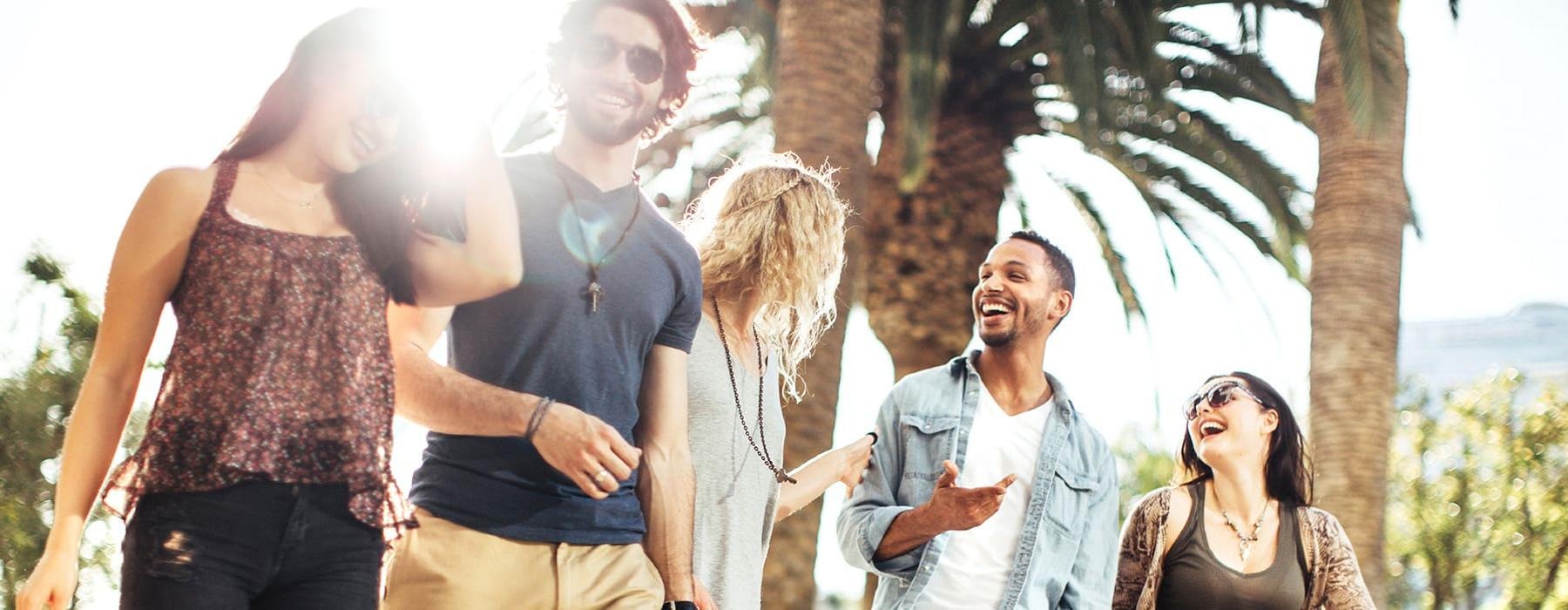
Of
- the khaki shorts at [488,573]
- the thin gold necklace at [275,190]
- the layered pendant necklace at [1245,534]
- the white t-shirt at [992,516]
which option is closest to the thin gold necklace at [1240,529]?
the layered pendant necklace at [1245,534]

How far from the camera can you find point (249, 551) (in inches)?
101

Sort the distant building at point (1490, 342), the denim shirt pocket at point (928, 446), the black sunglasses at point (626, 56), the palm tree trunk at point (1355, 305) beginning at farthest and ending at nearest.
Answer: the distant building at point (1490, 342) → the palm tree trunk at point (1355, 305) → the denim shirt pocket at point (928, 446) → the black sunglasses at point (626, 56)

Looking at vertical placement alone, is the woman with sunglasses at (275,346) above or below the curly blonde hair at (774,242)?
below

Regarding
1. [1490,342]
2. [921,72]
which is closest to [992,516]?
[921,72]

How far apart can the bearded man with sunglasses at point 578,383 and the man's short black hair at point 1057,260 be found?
2.01 meters

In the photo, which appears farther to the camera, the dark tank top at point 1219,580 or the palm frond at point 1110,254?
the palm frond at point 1110,254

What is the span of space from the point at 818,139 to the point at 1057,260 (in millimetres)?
4086

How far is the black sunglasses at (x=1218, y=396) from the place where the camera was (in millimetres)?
5738

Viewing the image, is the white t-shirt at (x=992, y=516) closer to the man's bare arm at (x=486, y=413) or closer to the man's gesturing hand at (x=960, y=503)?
the man's gesturing hand at (x=960, y=503)

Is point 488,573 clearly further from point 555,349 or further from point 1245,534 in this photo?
point 1245,534

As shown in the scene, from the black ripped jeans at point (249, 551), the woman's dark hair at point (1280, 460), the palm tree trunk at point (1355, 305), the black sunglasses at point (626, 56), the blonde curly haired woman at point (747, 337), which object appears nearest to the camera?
the black ripped jeans at point (249, 551)

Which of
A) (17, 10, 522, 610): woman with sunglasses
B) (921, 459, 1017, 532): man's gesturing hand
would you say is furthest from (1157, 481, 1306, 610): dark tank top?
(17, 10, 522, 610): woman with sunglasses

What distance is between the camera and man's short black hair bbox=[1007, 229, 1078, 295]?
16.9 ft

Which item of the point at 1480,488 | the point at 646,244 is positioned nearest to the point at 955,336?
the point at 646,244
